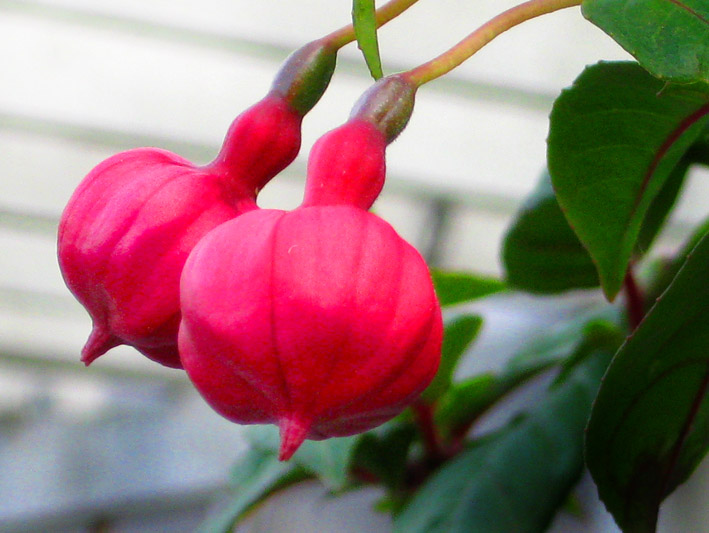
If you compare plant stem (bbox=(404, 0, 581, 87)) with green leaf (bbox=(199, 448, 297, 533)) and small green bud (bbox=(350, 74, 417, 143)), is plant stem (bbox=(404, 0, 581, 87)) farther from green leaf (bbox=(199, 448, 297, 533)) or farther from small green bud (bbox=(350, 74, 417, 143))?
green leaf (bbox=(199, 448, 297, 533))

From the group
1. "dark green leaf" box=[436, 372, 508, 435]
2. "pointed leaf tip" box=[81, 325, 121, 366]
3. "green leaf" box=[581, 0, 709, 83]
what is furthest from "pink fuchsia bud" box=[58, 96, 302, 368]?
"dark green leaf" box=[436, 372, 508, 435]

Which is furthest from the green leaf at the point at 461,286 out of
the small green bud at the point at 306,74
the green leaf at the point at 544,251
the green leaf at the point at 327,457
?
the small green bud at the point at 306,74

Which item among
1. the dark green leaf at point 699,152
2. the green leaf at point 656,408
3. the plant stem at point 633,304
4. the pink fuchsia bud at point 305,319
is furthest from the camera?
the plant stem at point 633,304

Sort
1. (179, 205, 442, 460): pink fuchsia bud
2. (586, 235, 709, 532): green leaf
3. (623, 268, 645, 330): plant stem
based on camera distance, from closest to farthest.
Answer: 1. (179, 205, 442, 460): pink fuchsia bud
2. (586, 235, 709, 532): green leaf
3. (623, 268, 645, 330): plant stem

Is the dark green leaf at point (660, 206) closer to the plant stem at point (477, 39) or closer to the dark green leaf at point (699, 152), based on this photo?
the dark green leaf at point (699, 152)

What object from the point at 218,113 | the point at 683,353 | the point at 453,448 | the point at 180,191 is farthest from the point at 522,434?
the point at 218,113

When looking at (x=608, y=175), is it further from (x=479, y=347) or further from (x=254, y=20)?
(x=254, y=20)
